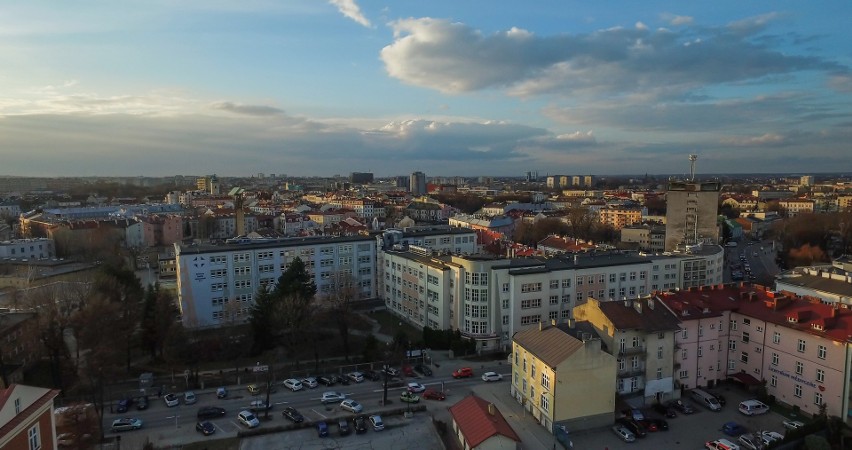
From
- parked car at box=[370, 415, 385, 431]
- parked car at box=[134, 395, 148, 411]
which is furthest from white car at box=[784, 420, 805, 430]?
parked car at box=[134, 395, 148, 411]

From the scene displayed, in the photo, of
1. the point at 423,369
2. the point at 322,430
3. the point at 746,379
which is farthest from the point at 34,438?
the point at 746,379

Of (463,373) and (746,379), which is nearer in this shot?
(746,379)

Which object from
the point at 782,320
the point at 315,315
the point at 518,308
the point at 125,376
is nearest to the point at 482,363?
the point at 518,308

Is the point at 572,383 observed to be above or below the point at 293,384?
above

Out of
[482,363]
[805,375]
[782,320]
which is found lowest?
[482,363]

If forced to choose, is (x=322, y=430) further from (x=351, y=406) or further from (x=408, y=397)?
(x=408, y=397)

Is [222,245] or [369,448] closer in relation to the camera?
[369,448]

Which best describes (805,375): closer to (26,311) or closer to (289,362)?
(289,362)
